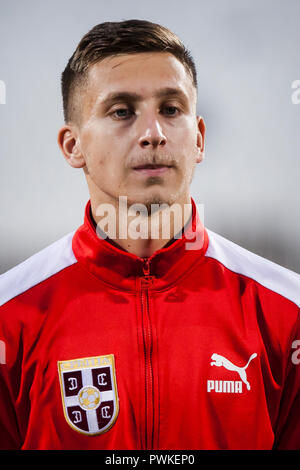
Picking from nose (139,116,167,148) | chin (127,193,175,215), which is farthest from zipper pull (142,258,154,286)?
nose (139,116,167,148)

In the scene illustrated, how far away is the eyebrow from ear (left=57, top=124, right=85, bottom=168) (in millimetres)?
124

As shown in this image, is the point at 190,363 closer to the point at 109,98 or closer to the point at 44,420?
the point at 44,420

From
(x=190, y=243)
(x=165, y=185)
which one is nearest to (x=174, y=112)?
(x=165, y=185)

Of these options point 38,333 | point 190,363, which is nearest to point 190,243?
point 190,363

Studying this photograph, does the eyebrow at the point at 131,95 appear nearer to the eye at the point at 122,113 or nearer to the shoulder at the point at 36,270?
the eye at the point at 122,113

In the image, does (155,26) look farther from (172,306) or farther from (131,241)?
(172,306)

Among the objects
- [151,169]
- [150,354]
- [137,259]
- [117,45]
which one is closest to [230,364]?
[150,354]

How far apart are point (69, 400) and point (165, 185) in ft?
1.46

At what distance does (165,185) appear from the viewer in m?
0.91

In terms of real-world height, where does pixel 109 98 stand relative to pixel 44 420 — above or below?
above

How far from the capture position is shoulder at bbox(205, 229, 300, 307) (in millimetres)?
973

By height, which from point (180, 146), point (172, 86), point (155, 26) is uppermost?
point (155, 26)

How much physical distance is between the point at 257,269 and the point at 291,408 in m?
0.28

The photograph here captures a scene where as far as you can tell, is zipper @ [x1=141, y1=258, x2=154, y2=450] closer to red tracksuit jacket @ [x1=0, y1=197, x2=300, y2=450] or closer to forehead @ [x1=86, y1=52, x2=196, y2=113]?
red tracksuit jacket @ [x1=0, y1=197, x2=300, y2=450]
